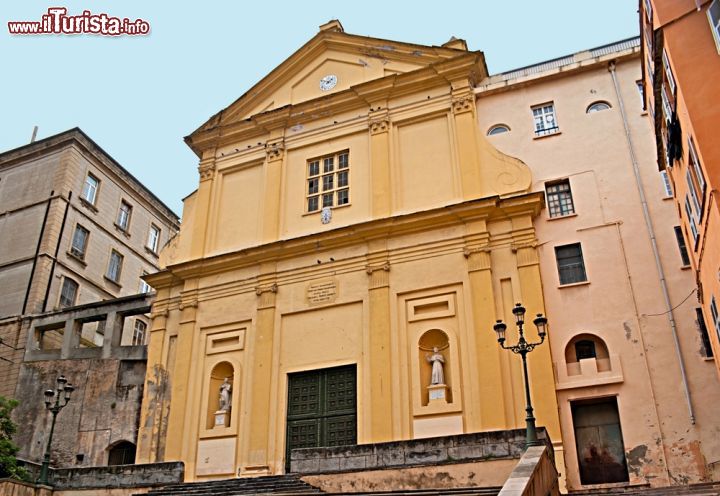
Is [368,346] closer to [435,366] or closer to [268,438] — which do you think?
[435,366]

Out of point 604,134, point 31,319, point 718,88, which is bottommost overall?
point 718,88

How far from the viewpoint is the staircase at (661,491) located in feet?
44.2

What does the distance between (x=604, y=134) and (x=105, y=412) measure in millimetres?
18761

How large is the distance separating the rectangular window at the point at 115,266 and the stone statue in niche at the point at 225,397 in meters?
14.4

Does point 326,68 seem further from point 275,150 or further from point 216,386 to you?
point 216,386

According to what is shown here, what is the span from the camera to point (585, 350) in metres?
17.9

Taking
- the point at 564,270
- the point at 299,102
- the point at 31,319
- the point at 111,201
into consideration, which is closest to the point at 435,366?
the point at 564,270

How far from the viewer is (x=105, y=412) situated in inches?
938

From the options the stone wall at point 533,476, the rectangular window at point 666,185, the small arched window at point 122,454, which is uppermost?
the rectangular window at point 666,185

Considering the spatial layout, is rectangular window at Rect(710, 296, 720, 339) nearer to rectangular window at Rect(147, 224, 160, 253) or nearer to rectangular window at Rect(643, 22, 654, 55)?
rectangular window at Rect(643, 22, 654, 55)

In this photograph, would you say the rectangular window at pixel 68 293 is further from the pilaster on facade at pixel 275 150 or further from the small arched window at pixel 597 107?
the small arched window at pixel 597 107

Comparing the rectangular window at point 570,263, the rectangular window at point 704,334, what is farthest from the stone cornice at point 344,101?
the rectangular window at point 704,334

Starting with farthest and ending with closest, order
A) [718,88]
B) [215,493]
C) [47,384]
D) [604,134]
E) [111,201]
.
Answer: [111,201] < [47,384] < [604,134] < [215,493] < [718,88]

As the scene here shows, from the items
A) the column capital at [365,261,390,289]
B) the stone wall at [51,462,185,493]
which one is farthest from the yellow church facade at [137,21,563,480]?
the stone wall at [51,462,185,493]
